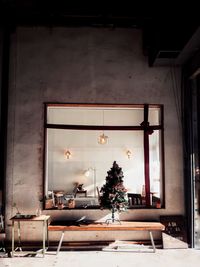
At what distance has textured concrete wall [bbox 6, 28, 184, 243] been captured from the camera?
24.1ft

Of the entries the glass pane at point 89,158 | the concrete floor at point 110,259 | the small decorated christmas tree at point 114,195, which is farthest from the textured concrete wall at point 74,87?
the glass pane at point 89,158

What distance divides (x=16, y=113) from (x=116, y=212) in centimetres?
321

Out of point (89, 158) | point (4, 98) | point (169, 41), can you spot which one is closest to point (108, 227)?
point (4, 98)

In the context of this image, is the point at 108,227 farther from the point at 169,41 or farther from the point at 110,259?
the point at 169,41

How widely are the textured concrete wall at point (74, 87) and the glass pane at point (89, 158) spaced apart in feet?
17.2

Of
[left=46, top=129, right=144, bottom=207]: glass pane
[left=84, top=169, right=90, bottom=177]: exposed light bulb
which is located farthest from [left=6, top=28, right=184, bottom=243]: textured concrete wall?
[left=84, top=169, right=90, bottom=177]: exposed light bulb

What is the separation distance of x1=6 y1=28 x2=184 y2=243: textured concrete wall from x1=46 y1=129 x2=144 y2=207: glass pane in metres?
5.26

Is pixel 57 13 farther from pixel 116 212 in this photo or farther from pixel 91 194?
pixel 91 194

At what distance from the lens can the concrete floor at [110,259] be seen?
596 centimetres

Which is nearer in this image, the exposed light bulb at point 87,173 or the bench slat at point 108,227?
the bench slat at point 108,227

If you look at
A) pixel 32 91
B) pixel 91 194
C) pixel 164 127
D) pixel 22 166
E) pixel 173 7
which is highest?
pixel 173 7

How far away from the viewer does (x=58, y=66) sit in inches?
302

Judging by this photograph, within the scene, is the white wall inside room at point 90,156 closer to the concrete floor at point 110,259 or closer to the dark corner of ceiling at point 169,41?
the dark corner of ceiling at point 169,41

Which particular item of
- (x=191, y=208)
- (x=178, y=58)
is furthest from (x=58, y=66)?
(x=191, y=208)
